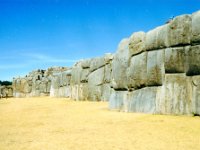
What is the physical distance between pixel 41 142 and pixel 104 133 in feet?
6.36

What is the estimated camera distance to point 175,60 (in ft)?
38.7

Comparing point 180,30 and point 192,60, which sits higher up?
point 180,30

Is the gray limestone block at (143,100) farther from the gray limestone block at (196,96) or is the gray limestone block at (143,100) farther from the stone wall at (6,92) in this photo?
the stone wall at (6,92)

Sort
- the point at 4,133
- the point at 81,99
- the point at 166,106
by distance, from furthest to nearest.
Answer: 1. the point at 81,99
2. the point at 166,106
3. the point at 4,133

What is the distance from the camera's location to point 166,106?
11.9m

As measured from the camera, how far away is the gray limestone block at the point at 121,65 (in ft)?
50.1

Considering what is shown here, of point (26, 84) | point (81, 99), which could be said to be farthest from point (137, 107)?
point (26, 84)

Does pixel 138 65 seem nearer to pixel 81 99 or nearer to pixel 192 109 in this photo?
pixel 192 109

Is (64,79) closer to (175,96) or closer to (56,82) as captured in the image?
(56,82)

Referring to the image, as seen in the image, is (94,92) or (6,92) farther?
(6,92)

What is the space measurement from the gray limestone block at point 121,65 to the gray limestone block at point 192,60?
170 inches

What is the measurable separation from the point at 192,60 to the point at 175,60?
0.86 meters

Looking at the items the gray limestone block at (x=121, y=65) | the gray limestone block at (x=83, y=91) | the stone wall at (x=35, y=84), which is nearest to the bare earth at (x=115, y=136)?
the gray limestone block at (x=121, y=65)

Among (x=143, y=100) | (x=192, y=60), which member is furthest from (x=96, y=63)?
(x=192, y=60)
